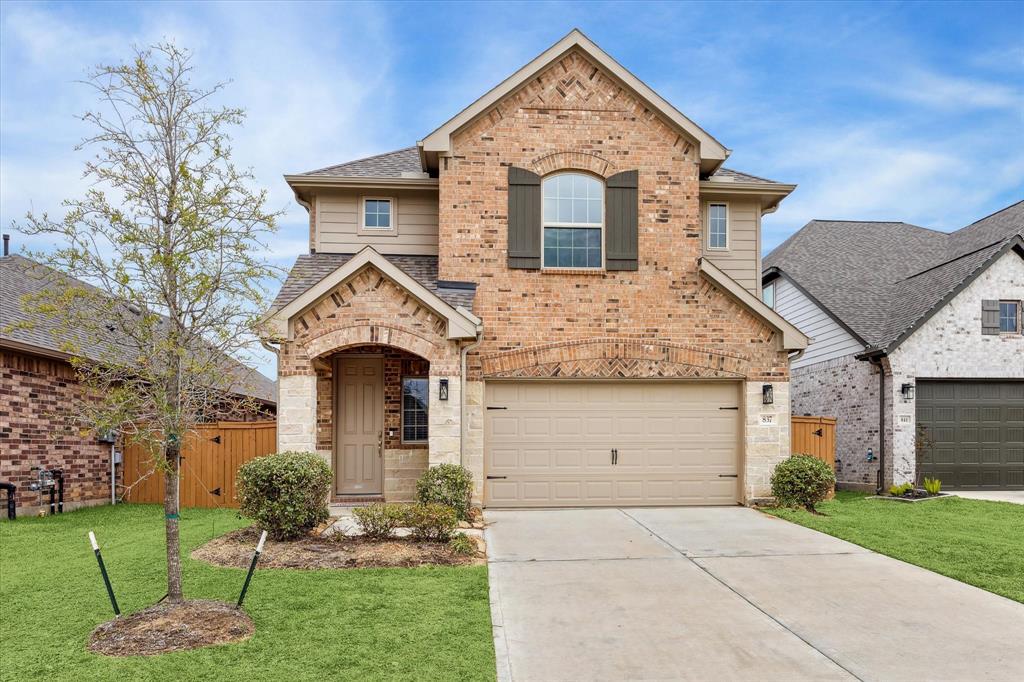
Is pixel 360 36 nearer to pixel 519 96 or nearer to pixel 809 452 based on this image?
pixel 519 96

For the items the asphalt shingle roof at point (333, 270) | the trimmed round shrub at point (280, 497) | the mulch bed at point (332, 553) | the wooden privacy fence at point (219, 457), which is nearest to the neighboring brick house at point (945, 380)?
the asphalt shingle roof at point (333, 270)

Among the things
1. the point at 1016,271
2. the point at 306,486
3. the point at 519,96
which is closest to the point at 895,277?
the point at 1016,271

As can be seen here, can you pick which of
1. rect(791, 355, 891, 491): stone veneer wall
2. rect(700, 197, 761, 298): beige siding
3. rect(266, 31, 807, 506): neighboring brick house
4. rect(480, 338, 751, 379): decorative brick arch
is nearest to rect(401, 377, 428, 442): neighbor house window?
rect(266, 31, 807, 506): neighboring brick house

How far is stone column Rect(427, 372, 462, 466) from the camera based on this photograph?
11.8m

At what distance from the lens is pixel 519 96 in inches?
528

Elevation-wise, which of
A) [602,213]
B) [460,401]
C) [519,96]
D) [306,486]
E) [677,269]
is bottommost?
[306,486]

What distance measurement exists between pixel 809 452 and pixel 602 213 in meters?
6.62

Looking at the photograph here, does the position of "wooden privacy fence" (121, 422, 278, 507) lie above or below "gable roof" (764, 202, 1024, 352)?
below

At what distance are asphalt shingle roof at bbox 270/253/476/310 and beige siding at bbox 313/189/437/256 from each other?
0.76ft

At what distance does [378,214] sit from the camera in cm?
1429

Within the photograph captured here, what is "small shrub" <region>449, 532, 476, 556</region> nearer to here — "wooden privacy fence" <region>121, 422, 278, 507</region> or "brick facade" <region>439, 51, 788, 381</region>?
"brick facade" <region>439, 51, 788, 381</region>

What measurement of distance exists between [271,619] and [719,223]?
11.5 meters

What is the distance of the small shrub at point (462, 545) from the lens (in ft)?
29.2

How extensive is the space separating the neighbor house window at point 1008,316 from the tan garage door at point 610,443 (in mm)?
7380
